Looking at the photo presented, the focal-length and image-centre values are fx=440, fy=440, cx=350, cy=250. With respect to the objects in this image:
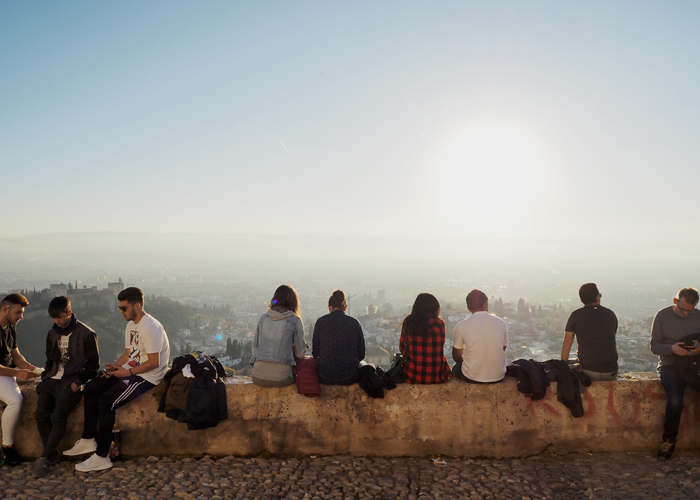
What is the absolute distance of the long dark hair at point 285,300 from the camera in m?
4.66

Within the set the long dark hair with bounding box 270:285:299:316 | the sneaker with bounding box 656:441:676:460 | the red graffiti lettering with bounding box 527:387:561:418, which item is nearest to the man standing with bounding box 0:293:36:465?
the long dark hair with bounding box 270:285:299:316

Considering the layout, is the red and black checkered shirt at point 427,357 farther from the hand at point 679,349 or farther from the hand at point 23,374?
the hand at point 23,374

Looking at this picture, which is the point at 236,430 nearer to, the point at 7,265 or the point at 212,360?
the point at 212,360

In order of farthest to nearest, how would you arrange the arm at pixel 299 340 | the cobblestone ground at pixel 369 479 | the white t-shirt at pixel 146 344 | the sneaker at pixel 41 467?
the arm at pixel 299 340, the white t-shirt at pixel 146 344, the sneaker at pixel 41 467, the cobblestone ground at pixel 369 479

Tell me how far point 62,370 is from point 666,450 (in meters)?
5.99

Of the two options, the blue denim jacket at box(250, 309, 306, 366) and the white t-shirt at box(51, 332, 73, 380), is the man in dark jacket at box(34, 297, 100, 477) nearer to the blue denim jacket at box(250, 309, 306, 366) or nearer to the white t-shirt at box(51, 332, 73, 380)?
the white t-shirt at box(51, 332, 73, 380)

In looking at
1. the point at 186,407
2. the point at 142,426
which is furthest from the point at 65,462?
the point at 186,407

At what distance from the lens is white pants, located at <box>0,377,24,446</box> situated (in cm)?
422

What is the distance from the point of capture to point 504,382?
4.59 metres

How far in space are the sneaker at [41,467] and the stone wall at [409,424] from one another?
1.74ft

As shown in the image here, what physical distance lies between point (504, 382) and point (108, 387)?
13.1ft

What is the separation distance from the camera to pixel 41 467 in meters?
3.99

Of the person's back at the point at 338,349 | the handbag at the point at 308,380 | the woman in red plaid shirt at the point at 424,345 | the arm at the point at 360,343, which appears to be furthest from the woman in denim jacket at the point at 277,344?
the woman in red plaid shirt at the point at 424,345

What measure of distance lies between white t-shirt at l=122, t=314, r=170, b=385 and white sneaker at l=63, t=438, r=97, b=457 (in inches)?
29.2
